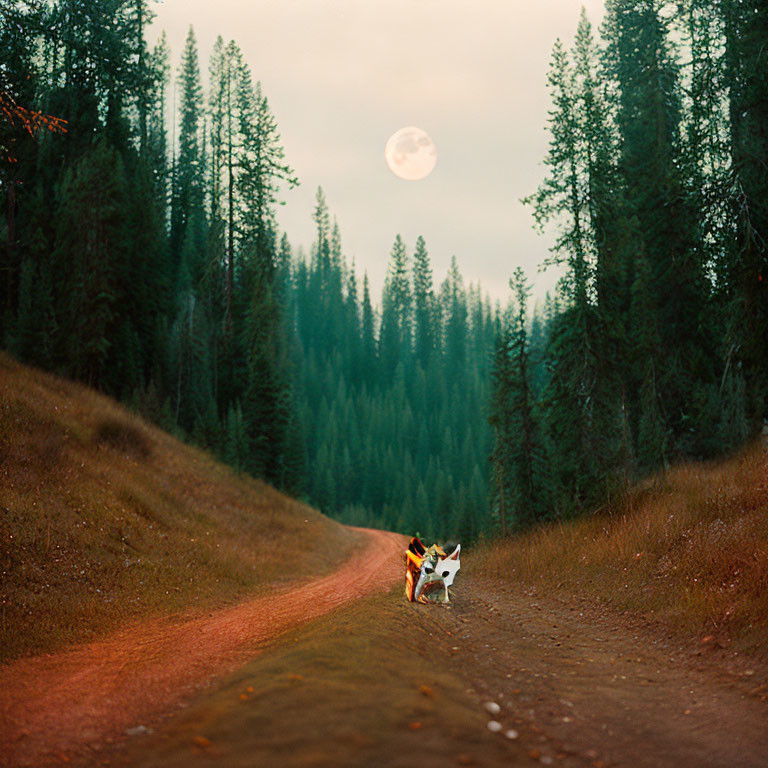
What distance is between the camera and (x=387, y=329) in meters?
110

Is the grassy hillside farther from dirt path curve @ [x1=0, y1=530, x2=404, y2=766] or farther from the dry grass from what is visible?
the dry grass

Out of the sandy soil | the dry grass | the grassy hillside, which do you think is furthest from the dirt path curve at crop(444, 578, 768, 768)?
the grassy hillside

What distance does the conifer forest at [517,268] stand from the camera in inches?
599

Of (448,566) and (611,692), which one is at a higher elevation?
(448,566)

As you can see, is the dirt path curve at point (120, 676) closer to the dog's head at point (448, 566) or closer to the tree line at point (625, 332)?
the dog's head at point (448, 566)

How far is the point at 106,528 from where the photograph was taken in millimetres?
13570

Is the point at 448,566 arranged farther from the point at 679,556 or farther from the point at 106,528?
the point at 106,528

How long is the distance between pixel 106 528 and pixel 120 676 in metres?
7.54

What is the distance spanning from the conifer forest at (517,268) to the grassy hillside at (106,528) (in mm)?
6735

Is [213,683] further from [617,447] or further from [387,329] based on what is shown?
[387,329]

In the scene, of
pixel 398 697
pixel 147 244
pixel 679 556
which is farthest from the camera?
pixel 147 244

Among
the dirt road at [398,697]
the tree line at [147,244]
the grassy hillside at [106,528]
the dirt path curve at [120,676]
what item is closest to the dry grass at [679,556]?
the dirt road at [398,697]

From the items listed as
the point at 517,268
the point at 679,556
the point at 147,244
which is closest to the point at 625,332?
the point at 517,268

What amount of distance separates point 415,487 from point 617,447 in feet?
201
